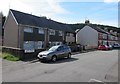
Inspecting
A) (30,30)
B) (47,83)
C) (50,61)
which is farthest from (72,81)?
(30,30)

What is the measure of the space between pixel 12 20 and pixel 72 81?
24.0 m

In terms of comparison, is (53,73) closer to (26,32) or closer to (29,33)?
(26,32)

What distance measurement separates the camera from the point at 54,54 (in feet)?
63.1

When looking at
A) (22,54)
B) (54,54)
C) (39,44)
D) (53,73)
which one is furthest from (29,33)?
(53,73)

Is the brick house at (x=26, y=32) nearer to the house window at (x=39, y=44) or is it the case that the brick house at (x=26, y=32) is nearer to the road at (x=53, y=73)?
the house window at (x=39, y=44)

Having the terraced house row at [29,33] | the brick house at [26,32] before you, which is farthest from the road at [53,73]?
the brick house at [26,32]

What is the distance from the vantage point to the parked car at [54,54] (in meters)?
18.5

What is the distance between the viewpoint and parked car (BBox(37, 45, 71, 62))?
60.6 ft

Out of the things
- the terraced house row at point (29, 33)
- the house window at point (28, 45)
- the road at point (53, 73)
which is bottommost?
→ the road at point (53, 73)

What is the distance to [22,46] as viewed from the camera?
29844mm

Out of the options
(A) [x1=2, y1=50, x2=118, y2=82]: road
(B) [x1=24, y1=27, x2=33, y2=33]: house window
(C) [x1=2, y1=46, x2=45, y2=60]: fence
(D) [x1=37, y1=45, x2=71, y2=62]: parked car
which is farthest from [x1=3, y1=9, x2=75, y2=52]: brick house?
(A) [x1=2, y1=50, x2=118, y2=82]: road

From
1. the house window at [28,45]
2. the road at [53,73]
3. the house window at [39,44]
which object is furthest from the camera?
the house window at [39,44]

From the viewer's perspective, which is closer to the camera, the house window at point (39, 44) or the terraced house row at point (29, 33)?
the terraced house row at point (29, 33)

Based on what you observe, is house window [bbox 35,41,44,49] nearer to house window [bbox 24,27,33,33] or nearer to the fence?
house window [bbox 24,27,33,33]
